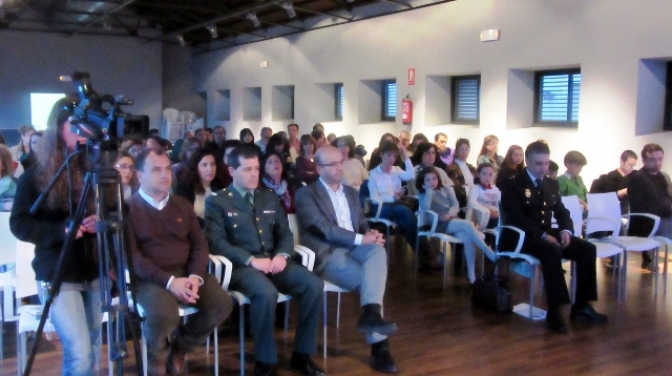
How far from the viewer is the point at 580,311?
4.85 m

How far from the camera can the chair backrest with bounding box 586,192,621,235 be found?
560 centimetres

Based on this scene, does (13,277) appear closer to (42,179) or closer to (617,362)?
(42,179)

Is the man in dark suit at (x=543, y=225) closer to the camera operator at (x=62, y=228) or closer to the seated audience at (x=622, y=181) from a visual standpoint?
the seated audience at (x=622, y=181)

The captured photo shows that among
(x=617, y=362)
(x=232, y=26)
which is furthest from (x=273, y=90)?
A: (x=617, y=362)

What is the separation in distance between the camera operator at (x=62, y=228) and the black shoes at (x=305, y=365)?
4.33 ft

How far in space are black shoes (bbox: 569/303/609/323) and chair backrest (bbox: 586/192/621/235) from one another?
3.02ft

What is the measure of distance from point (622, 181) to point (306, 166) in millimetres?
3199

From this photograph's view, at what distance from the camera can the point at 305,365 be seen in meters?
3.73

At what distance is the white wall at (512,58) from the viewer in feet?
24.1

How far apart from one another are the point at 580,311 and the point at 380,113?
741 cm

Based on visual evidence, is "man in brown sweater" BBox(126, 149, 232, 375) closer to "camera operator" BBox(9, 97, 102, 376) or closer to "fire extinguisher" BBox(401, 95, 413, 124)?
"camera operator" BBox(9, 97, 102, 376)

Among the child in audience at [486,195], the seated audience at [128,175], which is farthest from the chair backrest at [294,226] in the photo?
the child in audience at [486,195]

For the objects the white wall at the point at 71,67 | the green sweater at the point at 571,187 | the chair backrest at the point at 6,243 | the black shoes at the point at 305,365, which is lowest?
the black shoes at the point at 305,365

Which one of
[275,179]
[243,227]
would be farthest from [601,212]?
[243,227]
